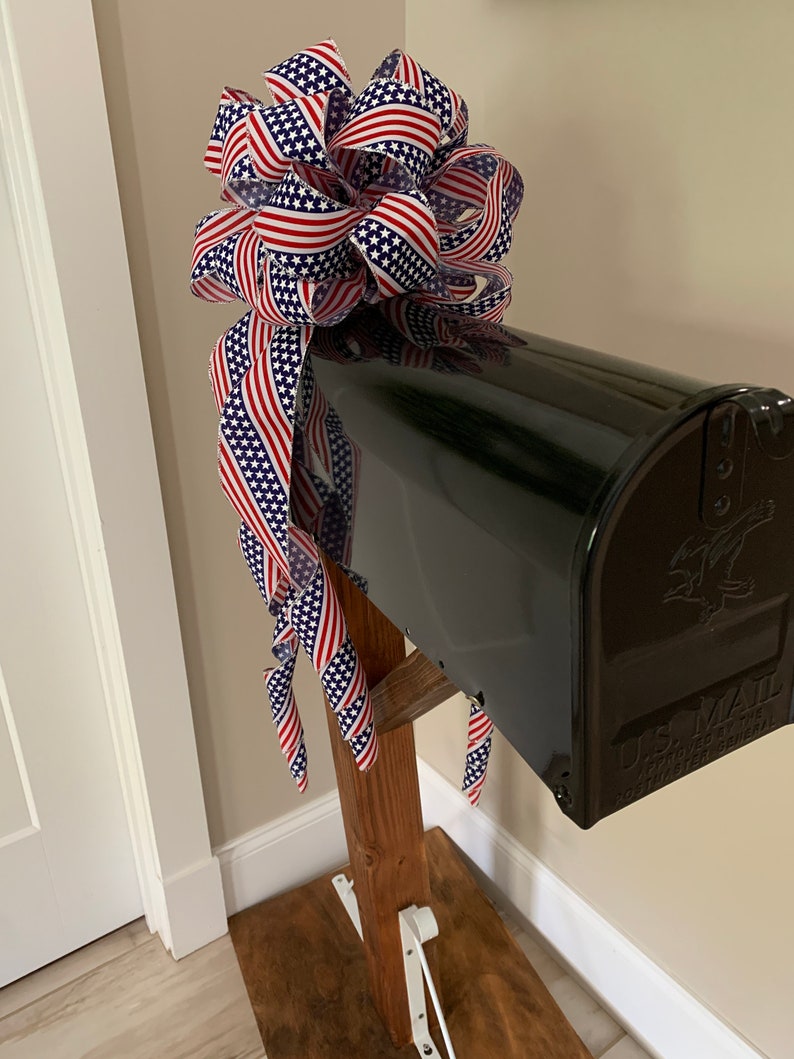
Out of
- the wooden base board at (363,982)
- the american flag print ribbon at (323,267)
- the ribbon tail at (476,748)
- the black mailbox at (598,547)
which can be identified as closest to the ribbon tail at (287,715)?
the american flag print ribbon at (323,267)

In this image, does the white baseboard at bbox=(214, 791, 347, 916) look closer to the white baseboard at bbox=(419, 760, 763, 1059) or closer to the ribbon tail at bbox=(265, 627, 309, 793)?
the white baseboard at bbox=(419, 760, 763, 1059)

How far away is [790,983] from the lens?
898 millimetres

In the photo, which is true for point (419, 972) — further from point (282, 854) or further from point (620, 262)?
point (620, 262)

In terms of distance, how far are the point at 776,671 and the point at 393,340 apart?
1.05 feet

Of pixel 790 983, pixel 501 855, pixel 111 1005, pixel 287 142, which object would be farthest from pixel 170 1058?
pixel 287 142

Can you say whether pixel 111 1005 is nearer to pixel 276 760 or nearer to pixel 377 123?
pixel 276 760

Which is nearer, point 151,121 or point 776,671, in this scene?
point 776,671

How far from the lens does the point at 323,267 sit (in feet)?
1.80

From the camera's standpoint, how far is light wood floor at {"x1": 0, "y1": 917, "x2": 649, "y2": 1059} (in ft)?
3.79

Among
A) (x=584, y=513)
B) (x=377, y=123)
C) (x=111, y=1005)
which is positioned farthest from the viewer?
(x=111, y=1005)

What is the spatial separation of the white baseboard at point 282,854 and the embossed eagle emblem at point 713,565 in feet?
3.59

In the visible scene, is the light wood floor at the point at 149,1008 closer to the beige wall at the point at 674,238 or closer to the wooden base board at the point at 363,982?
the wooden base board at the point at 363,982

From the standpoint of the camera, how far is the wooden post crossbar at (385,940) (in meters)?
0.85

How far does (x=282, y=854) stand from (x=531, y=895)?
0.42 meters
